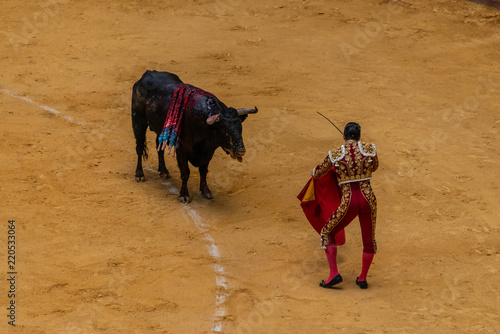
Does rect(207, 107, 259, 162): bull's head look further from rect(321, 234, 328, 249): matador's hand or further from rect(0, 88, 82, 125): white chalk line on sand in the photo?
rect(0, 88, 82, 125): white chalk line on sand

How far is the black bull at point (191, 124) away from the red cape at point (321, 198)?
122 centimetres

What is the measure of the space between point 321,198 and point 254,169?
9.07 feet

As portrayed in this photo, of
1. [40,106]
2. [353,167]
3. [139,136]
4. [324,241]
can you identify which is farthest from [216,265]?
[40,106]

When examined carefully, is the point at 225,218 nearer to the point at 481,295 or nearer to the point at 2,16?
the point at 481,295

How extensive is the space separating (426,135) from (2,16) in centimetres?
987

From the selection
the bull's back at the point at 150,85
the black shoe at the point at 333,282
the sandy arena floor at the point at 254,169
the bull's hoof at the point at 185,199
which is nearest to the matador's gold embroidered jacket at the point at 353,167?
the black shoe at the point at 333,282

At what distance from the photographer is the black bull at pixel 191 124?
401 inches

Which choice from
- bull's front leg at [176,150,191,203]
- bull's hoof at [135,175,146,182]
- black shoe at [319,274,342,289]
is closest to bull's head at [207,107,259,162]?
bull's front leg at [176,150,191,203]

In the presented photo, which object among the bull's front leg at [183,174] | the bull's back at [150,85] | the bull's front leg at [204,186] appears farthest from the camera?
the bull's back at [150,85]

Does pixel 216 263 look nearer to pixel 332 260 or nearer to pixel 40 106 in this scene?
pixel 332 260

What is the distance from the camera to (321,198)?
364 inches

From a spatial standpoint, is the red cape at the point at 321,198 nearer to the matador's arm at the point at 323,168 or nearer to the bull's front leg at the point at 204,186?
the matador's arm at the point at 323,168

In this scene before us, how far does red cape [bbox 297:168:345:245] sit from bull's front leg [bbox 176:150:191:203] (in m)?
2.13

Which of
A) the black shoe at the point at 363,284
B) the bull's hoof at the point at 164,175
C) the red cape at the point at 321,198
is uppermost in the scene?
the red cape at the point at 321,198
